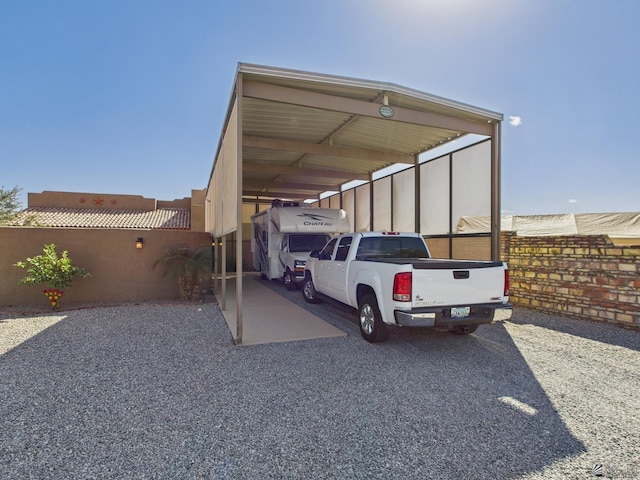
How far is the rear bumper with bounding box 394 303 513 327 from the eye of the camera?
4.77 metres

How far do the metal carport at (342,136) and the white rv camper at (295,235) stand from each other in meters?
2.03

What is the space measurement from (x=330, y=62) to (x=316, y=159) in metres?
5.06

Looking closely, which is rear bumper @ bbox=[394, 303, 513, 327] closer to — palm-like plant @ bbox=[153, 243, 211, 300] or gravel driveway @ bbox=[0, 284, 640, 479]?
gravel driveway @ bbox=[0, 284, 640, 479]

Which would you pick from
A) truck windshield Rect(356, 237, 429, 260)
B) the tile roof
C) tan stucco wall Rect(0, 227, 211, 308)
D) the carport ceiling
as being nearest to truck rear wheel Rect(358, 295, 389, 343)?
truck windshield Rect(356, 237, 429, 260)

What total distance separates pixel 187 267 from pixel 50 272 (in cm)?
329

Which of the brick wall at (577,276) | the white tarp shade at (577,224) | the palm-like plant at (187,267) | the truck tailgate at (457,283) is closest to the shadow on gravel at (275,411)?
the truck tailgate at (457,283)

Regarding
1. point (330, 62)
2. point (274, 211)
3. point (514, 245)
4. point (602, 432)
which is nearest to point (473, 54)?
point (330, 62)

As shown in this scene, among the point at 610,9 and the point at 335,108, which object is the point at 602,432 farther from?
the point at 610,9

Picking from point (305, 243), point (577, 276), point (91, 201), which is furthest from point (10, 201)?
point (577, 276)

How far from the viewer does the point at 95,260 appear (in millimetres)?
9883

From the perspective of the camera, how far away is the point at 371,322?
574 centimetres

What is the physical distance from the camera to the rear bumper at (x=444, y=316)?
15.6 feet

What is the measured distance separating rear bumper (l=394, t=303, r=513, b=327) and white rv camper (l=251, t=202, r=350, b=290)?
625 cm

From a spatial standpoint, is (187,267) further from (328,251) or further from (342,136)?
(342,136)
